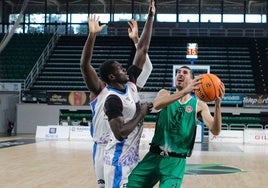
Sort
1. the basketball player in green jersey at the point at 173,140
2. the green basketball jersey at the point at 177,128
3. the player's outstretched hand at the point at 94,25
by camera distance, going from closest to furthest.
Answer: the player's outstretched hand at the point at 94,25, the basketball player in green jersey at the point at 173,140, the green basketball jersey at the point at 177,128

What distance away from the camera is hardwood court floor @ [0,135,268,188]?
31.2 ft

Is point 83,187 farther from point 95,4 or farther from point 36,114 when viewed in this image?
point 95,4

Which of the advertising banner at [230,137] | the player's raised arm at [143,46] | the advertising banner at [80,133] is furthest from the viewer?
the advertising banner at [80,133]

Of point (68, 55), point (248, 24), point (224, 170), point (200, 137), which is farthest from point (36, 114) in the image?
point (224, 170)

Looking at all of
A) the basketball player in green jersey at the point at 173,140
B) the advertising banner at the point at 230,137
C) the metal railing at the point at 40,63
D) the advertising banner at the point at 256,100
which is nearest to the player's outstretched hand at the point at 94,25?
the basketball player in green jersey at the point at 173,140

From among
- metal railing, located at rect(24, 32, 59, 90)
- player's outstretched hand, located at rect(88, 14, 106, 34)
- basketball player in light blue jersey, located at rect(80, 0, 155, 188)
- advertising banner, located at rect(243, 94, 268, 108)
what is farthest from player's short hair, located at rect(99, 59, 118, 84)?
metal railing, located at rect(24, 32, 59, 90)

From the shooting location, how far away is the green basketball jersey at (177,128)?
16.1 ft

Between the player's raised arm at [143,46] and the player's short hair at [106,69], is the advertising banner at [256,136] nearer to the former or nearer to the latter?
the player's raised arm at [143,46]

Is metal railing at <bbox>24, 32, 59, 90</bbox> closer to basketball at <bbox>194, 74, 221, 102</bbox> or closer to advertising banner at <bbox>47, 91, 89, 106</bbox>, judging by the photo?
advertising banner at <bbox>47, 91, 89, 106</bbox>

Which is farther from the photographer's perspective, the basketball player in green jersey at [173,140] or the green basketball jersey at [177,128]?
the green basketball jersey at [177,128]

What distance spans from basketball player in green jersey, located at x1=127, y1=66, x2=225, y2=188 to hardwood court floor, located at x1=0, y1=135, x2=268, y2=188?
14.3ft

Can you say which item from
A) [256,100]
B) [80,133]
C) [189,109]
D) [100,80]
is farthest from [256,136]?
[100,80]

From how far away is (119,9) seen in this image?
37.0 metres

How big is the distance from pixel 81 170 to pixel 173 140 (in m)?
6.96
